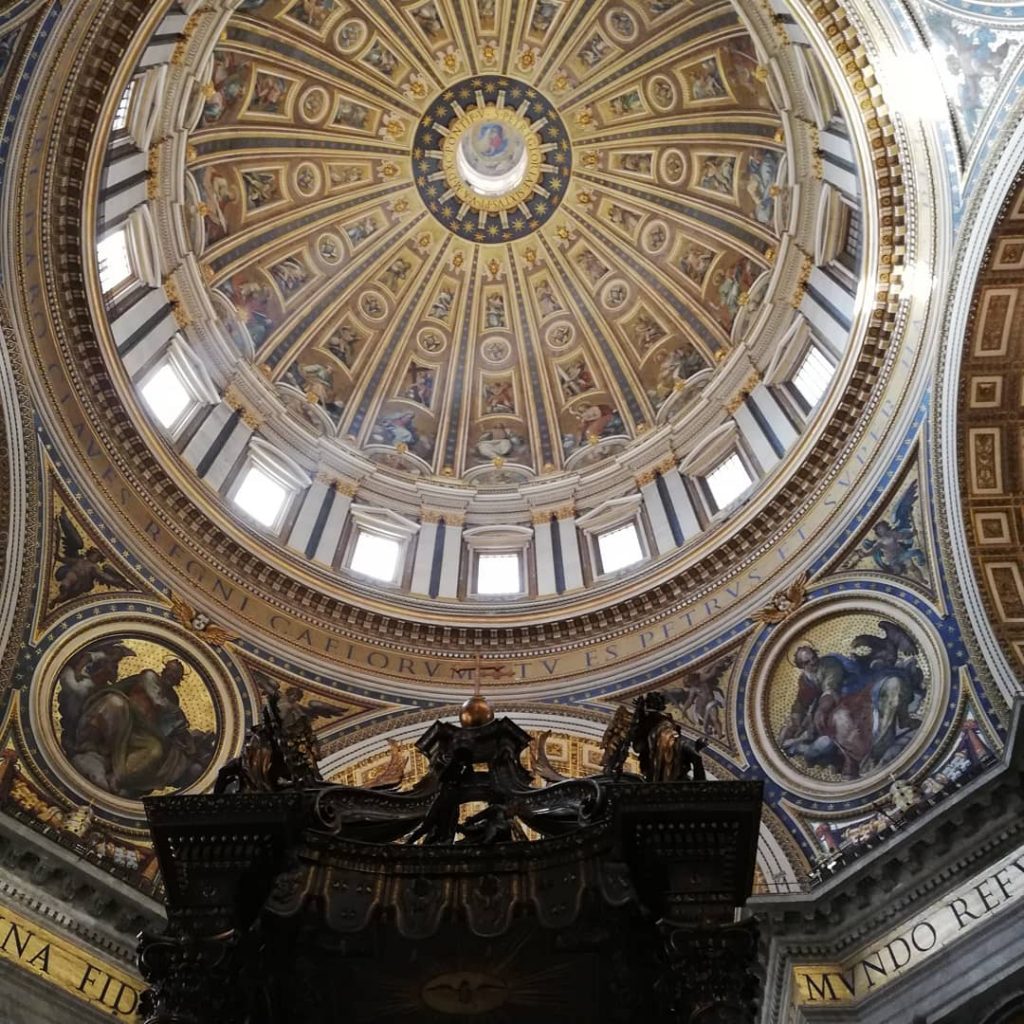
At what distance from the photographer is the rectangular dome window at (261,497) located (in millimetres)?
19531

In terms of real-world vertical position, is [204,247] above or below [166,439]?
above

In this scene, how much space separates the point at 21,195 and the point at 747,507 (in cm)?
1128

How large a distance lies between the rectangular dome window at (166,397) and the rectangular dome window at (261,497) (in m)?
1.59

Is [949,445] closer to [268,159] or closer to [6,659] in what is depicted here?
[6,659]

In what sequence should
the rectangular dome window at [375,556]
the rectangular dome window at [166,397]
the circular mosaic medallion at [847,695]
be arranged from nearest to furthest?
the circular mosaic medallion at [847,695], the rectangular dome window at [166,397], the rectangular dome window at [375,556]

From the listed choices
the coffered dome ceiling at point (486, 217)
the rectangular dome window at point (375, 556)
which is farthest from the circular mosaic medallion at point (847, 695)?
the coffered dome ceiling at point (486, 217)

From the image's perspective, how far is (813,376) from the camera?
757 inches

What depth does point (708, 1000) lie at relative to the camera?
669 cm

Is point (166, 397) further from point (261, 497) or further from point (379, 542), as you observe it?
point (379, 542)

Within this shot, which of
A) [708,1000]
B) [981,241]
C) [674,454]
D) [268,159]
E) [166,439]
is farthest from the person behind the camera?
[268,159]

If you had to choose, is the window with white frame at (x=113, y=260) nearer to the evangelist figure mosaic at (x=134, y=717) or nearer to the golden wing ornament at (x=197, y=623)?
the golden wing ornament at (x=197, y=623)

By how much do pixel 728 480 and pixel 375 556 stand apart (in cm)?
637

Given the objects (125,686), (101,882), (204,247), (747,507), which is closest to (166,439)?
(125,686)

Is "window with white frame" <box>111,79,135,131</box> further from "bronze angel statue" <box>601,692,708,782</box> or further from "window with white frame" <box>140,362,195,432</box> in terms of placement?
"bronze angel statue" <box>601,692,708,782</box>
